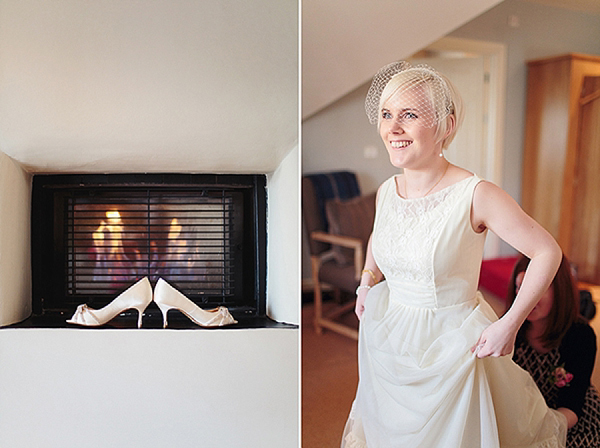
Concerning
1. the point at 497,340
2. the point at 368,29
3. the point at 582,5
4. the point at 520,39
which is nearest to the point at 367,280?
the point at 497,340

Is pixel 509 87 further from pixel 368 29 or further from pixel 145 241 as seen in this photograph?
pixel 145 241

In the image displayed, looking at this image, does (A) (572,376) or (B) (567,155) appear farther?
(B) (567,155)

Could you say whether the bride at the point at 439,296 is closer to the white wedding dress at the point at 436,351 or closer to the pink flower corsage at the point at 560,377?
the white wedding dress at the point at 436,351

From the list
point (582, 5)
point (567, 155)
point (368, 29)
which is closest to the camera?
point (582, 5)

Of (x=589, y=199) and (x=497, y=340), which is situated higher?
(x=589, y=199)

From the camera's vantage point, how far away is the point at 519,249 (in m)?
1.02

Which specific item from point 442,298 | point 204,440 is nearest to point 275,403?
point 204,440

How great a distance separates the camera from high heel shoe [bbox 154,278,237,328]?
132 cm

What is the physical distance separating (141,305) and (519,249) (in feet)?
3.12

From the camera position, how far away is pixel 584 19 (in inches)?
69.6

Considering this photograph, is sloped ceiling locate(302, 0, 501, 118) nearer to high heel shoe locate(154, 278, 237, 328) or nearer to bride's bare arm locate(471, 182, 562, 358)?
bride's bare arm locate(471, 182, 562, 358)

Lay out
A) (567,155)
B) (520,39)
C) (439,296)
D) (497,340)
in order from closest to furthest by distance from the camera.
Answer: (497,340), (439,296), (520,39), (567,155)

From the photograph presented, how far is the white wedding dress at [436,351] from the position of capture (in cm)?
106

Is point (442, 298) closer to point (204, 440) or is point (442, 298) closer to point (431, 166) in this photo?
point (431, 166)
